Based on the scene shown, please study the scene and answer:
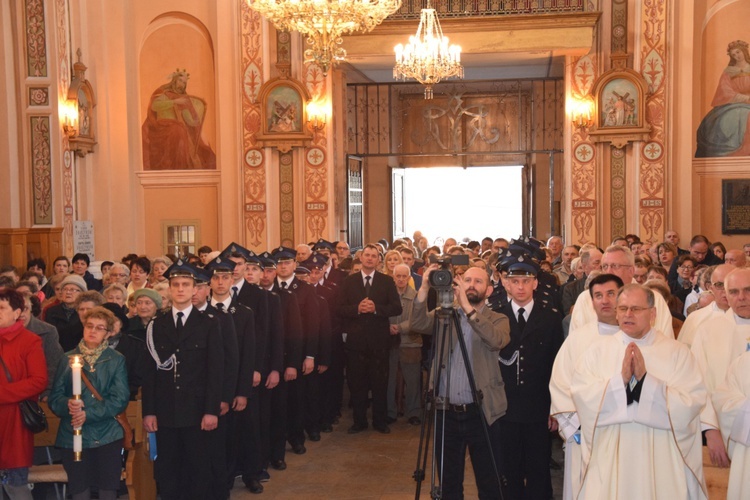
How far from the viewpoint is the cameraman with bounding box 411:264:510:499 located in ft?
21.4

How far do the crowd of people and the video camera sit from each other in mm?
56

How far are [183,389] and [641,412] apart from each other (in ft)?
10.9

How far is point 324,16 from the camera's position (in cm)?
1216

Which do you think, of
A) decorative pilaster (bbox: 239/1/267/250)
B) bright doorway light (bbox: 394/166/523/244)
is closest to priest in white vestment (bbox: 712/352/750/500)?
decorative pilaster (bbox: 239/1/267/250)

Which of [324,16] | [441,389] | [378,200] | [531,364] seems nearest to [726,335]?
[531,364]

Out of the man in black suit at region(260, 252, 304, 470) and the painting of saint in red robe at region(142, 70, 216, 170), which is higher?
the painting of saint in red robe at region(142, 70, 216, 170)

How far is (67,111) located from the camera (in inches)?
623

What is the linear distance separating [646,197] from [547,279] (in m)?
7.90

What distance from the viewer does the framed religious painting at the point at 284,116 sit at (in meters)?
17.9

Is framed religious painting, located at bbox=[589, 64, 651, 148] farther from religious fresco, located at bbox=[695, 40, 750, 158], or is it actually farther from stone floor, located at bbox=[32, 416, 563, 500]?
stone floor, located at bbox=[32, 416, 563, 500]

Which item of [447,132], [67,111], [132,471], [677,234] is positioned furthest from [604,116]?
[132,471]

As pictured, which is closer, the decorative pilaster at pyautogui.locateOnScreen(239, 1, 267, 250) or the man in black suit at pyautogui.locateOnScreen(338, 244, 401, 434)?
the man in black suit at pyautogui.locateOnScreen(338, 244, 401, 434)

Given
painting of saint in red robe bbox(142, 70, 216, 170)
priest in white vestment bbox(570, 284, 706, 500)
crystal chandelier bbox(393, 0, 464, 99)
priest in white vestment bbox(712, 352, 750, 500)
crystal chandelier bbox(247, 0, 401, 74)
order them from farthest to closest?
painting of saint in red robe bbox(142, 70, 216, 170) → crystal chandelier bbox(393, 0, 464, 99) → crystal chandelier bbox(247, 0, 401, 74) → priest in white vestment bbox(712, 352, 750, 500) → priest in white vestment bbox(570, 284, 706, 500)

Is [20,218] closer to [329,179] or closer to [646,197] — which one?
[329,179]
